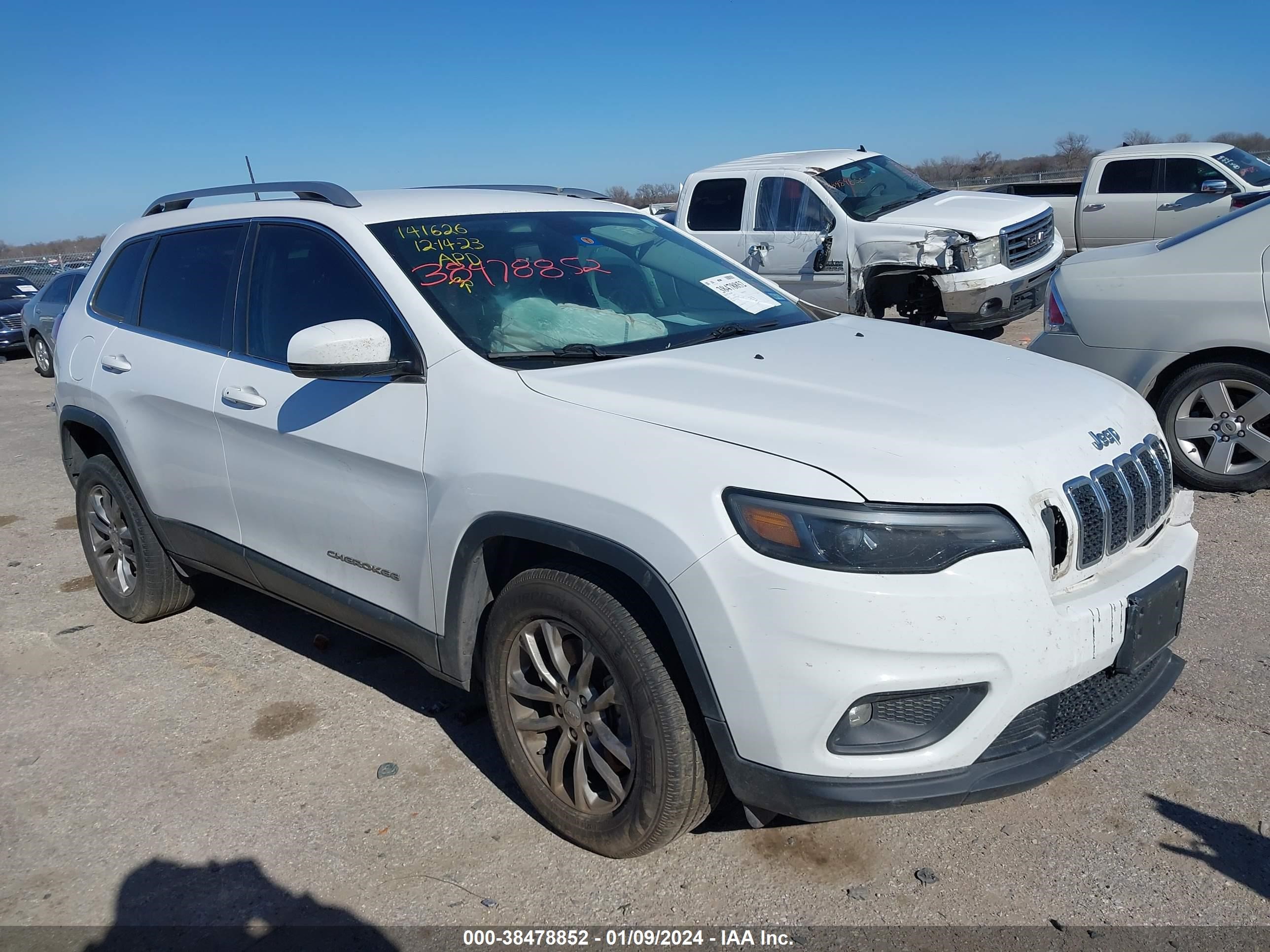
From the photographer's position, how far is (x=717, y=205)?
36.5 feet

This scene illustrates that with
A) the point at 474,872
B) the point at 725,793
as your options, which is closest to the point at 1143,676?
the point at 725,793

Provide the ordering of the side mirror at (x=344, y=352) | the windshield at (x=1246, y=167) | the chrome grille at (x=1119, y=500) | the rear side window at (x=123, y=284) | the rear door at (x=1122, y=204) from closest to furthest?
the chrome grille at (x=1119, y=500) → the side mirror at (x=344, y=352) → the rear side window at (x=123, y=284) → the windshield at (x=1246, y=167) → the rear door at (x=1122, y=204)

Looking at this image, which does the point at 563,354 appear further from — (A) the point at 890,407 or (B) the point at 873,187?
(B) the point at 873,187

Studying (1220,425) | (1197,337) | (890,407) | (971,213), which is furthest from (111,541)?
(971,213)

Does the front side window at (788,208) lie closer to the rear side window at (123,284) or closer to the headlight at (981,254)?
the headlight at (981,254)

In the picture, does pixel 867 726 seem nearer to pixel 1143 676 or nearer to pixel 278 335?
pixel 1143 676

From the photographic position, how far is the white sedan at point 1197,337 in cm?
529

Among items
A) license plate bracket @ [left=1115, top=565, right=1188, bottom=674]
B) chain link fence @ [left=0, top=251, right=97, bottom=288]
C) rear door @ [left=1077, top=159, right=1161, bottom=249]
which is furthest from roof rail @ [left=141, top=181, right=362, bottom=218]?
chain link fence @ [left=0, top=251, right=97, bottom=288]

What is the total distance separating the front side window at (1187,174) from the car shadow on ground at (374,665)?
12613 mm

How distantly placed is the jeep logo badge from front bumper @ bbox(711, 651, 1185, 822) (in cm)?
60

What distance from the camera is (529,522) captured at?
2750 millimetres

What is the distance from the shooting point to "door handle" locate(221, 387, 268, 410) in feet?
12.0

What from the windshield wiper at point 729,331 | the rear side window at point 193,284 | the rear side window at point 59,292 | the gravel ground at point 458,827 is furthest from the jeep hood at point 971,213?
the rear side window at point 59,292

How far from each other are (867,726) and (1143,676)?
984mm
